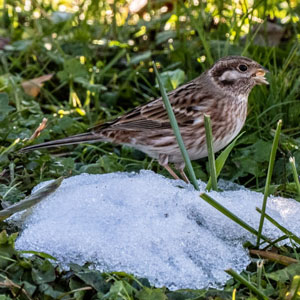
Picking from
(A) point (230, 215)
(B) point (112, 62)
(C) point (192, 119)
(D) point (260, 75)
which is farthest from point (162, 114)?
(A) point (230, 215)

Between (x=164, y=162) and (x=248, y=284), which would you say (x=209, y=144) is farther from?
(x=164, y=162)

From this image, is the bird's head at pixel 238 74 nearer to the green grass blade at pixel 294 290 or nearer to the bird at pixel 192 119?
the bird at pixel 192 119

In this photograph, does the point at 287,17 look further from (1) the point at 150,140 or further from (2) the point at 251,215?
(2) the point at 251,215

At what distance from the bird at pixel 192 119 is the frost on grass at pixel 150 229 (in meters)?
0.75

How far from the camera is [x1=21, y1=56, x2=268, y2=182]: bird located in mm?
4102

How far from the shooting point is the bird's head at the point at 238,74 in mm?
4242

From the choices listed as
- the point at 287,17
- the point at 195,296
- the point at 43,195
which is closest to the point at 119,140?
the point at 43,195

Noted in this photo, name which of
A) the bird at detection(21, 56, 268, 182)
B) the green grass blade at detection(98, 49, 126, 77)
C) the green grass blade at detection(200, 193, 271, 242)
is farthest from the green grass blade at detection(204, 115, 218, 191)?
the green grass blade at detection(98, 49, 126, 77)

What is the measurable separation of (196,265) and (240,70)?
5.73 feet

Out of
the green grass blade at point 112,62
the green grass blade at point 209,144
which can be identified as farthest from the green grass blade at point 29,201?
the green grass blade at point 112,62

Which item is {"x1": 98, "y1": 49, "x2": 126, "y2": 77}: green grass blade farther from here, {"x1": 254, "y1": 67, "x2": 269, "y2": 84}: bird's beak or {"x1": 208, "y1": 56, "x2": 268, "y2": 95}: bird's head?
{"x1": 254, "y1": 67, "x2": 269, "y2": 84}: bird's beak

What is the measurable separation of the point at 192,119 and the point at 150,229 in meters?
1.31

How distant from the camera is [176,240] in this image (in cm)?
291

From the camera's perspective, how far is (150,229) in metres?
2.95
